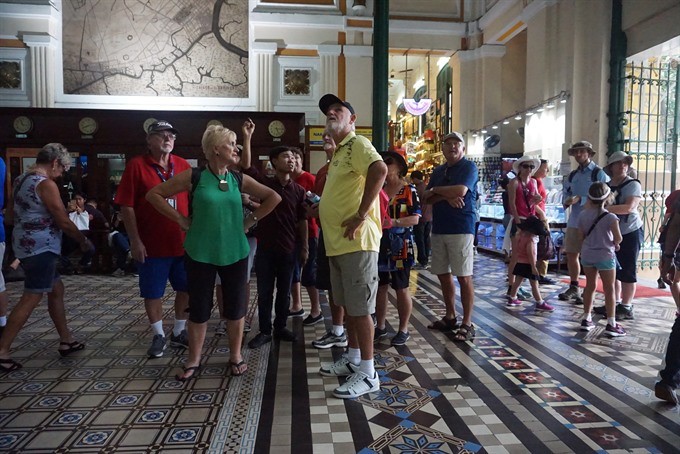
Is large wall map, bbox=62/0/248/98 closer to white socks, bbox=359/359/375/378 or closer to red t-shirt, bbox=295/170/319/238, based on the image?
red t-shirt, bbox=295/170/319/238

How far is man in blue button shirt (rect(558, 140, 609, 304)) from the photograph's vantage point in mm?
5262

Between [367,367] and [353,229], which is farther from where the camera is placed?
[367,367]

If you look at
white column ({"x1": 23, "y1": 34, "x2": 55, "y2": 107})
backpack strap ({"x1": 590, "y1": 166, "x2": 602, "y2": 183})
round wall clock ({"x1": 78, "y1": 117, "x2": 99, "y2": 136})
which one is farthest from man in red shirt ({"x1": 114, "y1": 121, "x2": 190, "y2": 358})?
white column ({"x1": 23, "y1": 34, "x2": 55, "y2": 107})

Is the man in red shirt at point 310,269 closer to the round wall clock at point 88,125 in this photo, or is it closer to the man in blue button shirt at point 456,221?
the man in blue button shirt at point 456,221

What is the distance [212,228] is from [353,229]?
871 mm

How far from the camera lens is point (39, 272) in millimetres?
3287

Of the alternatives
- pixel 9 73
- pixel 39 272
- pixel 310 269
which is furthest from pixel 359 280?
pixel 9 73

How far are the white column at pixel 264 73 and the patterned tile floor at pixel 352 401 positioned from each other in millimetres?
7508

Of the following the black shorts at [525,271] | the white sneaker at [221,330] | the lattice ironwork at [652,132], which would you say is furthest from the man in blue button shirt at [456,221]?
the lattice ironwork at [652,132]

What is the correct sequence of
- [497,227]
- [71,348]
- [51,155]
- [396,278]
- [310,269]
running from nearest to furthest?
[51,155]
[71,348]
[396,278]
[310,269]
[497,227]

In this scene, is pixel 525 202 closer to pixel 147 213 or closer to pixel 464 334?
pixel 464 334

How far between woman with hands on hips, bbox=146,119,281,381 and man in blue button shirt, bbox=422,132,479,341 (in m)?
1.51

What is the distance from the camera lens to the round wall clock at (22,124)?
910cm

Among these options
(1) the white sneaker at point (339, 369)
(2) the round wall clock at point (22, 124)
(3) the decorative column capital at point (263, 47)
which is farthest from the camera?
(3) the decorative column capital at point (263, 47)
